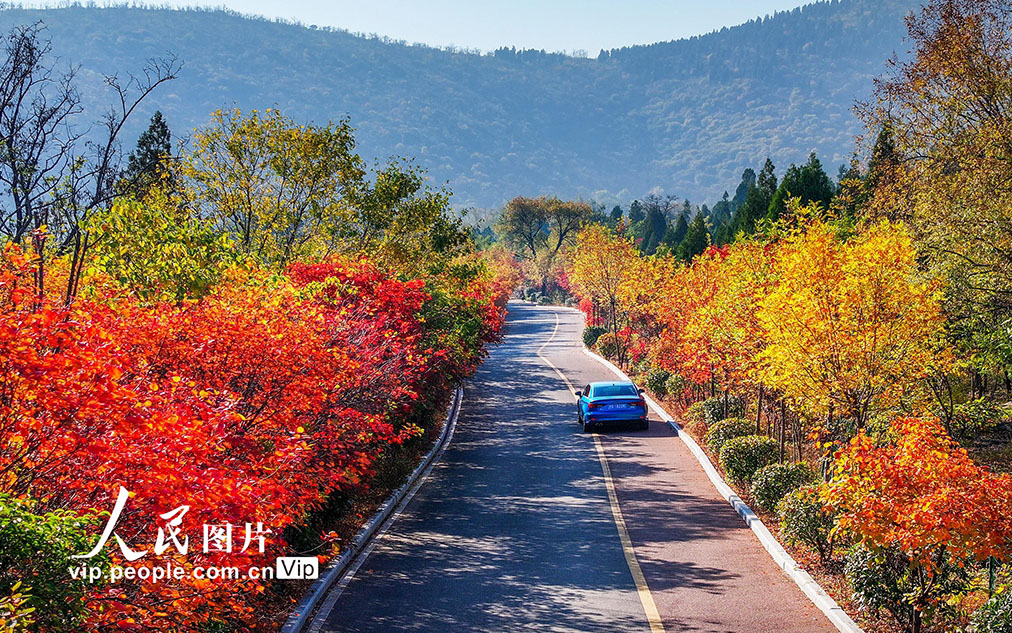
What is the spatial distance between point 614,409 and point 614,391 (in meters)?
0.82

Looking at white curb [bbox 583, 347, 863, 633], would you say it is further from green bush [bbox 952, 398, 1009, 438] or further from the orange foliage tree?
green bush [bbox 952, 398, 1009, 438]

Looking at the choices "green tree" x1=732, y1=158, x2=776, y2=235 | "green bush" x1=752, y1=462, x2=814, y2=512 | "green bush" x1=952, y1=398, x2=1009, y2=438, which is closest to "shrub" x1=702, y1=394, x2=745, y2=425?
"green bush" x1=952, y1=398, x2=1009, y2=438

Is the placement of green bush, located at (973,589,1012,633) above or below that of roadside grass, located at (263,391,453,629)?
above

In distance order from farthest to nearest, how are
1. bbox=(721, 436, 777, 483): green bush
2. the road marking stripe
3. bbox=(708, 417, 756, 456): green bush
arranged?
bbox=(708, 417, 756, 456): green bush
bbox=(721, 436, 777, 483): green bush
the road marking stripe

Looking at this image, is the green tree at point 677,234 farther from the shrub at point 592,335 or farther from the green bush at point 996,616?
the green bush at point 996,616

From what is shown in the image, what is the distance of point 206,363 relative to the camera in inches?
382

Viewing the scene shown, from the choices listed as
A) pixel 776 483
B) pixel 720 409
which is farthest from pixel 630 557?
pixel 720 409

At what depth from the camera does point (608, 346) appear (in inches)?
1950

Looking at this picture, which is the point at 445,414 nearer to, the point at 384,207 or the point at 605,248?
the point at 384,207

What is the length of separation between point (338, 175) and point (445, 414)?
9371 mm

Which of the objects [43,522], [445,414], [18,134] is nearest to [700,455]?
[445,414]

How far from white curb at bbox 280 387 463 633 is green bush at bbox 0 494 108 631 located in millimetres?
4529

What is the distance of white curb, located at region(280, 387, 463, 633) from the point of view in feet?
31.2

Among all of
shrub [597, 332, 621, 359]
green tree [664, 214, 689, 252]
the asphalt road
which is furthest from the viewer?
green tree [664, 214, 689, 252]
